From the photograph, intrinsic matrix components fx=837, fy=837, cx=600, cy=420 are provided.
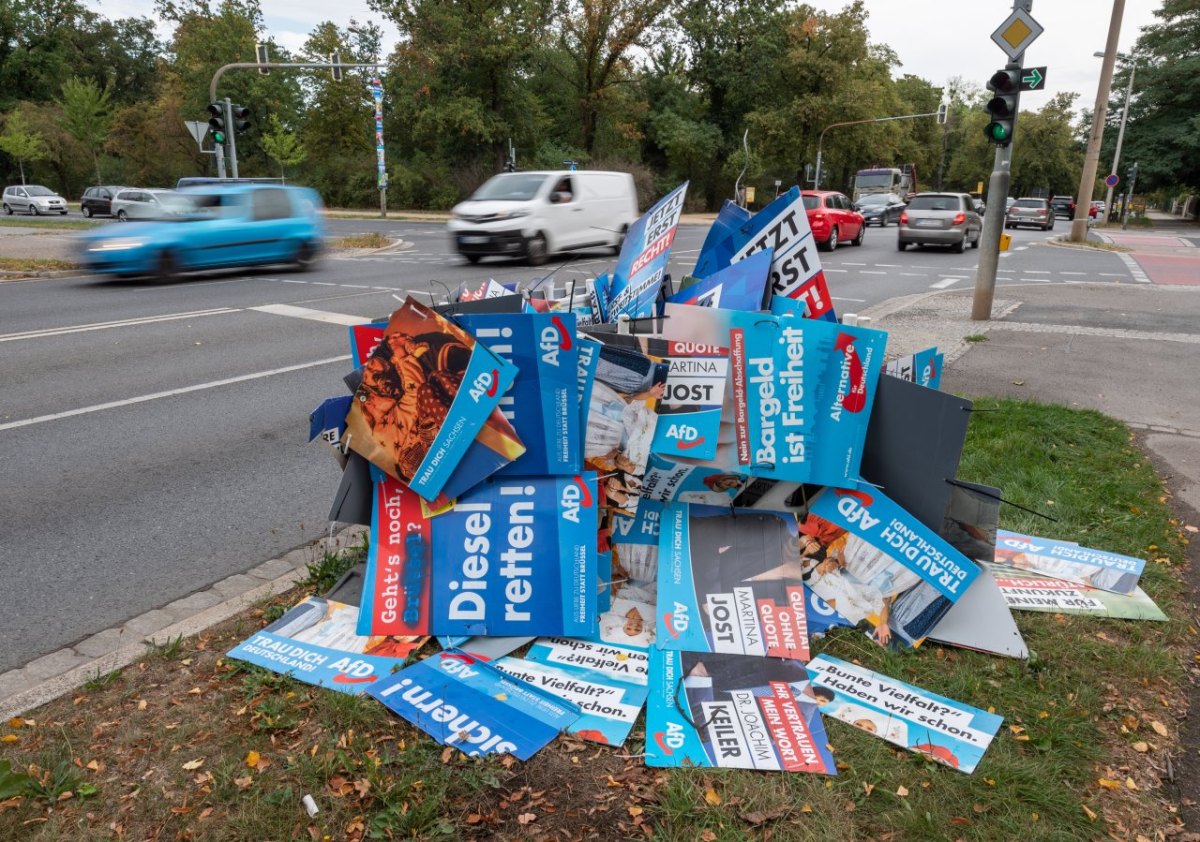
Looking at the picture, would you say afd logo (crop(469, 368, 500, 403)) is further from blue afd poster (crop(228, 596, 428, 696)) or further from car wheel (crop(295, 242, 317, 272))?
car wheel (crop(295, 242, 317, 272))

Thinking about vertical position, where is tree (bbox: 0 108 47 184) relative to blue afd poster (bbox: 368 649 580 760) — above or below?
above

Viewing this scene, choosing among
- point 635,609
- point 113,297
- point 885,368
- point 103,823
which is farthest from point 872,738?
point 113,297

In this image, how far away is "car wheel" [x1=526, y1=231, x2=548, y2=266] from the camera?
17.4m

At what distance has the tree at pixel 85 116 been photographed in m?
52.8

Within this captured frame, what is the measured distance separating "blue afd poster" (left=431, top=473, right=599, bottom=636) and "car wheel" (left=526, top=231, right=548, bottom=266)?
1469 cm

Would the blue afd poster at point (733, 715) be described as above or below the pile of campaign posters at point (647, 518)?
below

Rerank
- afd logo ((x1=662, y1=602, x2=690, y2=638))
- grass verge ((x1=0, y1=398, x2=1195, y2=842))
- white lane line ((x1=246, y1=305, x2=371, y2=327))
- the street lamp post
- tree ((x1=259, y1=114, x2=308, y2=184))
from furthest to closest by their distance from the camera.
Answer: the street lamp post
tree ((x1=259, y1=114, x2=308, y2=184))
white lane line ((x1=246, y1=305, x2=371, y2=327))
afd logo ((x1=662, y1=602, x2=690, y2=638))
grass verge ((x1=0, y1=398, x2=1195, y2=842))

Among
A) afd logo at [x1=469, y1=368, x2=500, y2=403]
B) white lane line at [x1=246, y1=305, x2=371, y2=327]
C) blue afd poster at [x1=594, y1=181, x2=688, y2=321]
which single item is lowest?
white lane line at [x1=246, y1=305, x2=371, y2=327]

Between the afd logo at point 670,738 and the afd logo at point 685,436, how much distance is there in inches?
43.3

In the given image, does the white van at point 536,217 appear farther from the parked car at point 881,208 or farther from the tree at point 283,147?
the tree at point 283,147

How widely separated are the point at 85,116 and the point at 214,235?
4869 centimetres

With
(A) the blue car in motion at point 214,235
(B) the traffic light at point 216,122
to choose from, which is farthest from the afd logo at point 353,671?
(B) the traffic light at point 216,122

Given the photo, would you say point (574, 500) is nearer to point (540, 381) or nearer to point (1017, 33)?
point (540, 381)

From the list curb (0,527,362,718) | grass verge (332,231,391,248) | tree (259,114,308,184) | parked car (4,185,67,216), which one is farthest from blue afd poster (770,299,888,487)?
tree (259,114,308,184)
